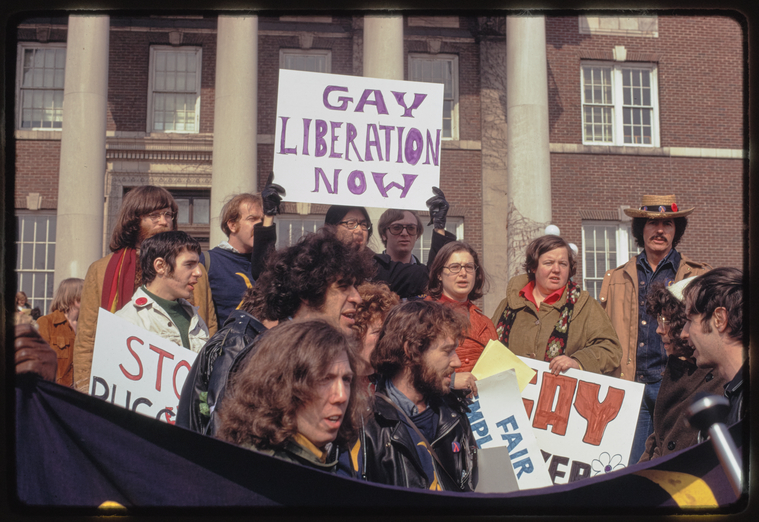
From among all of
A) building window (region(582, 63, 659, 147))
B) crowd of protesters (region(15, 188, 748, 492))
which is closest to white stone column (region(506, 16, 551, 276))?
building window (region(582, 63, 659, 147))

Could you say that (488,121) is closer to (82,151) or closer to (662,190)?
(662,190)

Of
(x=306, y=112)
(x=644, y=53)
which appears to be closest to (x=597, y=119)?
(x=644, y=53)

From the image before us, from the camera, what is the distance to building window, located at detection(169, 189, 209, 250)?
57.0ft

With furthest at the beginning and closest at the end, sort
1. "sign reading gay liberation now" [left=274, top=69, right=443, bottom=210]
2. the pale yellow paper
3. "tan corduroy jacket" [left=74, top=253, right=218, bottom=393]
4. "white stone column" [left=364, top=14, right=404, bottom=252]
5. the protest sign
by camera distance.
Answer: "white stone column" [left=364, top=14, right=404, bottom=252] < "sign reading gay liberation now" [left=274, top=69, right=443, bottom=210] < "tan corduroy jacket" [left=74, top=253, right=218, bottom=393] < the pale yellow paper < the protest sign

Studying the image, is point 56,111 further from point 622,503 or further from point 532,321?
point 622,503

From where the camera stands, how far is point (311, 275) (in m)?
3.05

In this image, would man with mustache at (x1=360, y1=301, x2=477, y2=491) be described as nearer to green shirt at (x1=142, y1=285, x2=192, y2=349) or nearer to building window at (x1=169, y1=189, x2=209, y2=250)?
green shirt at (x1=142, y1=285, x2=192, y2=349)

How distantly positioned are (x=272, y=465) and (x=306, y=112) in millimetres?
3785

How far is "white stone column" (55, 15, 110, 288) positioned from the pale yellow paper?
11648 mm

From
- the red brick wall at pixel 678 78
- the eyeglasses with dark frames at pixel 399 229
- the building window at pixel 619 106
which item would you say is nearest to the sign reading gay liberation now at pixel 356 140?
the eyeglasses with dark frames at pixel 399 229

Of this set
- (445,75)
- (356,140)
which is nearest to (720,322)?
(356,140)

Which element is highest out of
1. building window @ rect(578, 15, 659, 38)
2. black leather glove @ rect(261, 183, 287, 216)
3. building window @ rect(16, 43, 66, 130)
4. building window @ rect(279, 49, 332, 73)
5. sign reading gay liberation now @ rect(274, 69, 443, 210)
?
building window @ rect(578, 15, 659, 38)

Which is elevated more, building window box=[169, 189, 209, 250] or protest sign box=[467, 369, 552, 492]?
building window box=[169, 189, 209, 250]

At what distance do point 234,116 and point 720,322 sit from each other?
12.9 meters
